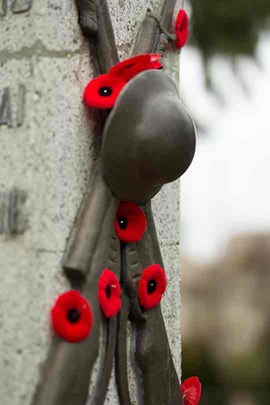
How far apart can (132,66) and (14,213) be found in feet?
0.92

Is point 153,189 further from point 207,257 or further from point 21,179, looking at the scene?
point 207,257

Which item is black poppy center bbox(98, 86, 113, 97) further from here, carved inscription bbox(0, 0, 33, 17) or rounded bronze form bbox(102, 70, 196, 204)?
carved inscription bbox(0, 0, 33, 17)

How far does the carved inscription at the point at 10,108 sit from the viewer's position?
3.48ft

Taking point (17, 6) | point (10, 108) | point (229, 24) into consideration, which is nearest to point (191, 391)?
point (10, 108)

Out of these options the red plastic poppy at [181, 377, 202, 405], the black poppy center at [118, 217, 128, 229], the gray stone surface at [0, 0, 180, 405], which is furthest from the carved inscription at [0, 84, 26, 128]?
the red plastic poppy at [181, 377, 202, 405]

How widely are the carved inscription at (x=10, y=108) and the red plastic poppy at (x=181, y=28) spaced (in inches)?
15.6

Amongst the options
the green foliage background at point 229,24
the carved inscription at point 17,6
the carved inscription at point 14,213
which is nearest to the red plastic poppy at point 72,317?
the carved inscription at point 14,213

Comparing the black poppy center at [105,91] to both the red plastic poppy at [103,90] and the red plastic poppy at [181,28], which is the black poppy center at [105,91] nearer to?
the red plastic poppy at [103,90]

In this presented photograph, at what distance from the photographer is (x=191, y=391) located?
1329mm

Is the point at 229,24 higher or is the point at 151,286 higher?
the point at 229,24

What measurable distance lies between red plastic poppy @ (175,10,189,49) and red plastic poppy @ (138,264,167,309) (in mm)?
419

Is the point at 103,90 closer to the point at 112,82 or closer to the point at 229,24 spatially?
the point at 112,82

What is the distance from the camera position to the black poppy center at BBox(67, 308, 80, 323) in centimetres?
105

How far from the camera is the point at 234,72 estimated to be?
3279 millimetres
